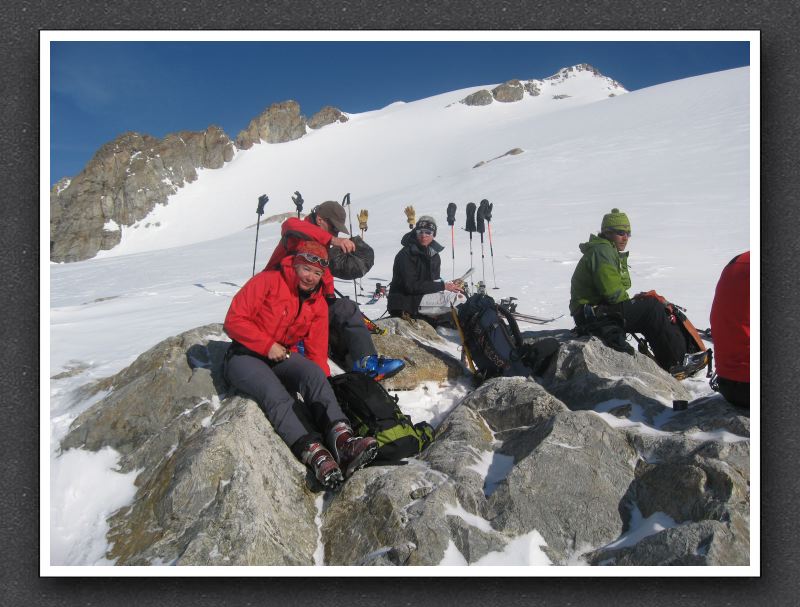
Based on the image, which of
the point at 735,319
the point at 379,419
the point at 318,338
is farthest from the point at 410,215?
the point at 735,319

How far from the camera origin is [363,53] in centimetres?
371

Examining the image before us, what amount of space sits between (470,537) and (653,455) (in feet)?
3.86

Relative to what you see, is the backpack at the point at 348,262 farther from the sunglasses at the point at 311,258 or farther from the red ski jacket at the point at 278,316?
the sunglasses at the point at 311,258

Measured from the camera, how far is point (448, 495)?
2.99m

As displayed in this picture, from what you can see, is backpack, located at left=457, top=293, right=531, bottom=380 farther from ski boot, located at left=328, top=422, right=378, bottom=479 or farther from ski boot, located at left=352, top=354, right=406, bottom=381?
ski boot, located at left=328, top=422, right=378, bottom=479

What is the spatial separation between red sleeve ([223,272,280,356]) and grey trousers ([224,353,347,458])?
0.11m

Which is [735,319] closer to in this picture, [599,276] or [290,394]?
[599,276]

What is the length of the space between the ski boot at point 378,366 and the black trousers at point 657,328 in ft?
7.85

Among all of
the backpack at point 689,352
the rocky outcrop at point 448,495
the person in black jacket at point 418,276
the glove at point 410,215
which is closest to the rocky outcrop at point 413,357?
the person in black jacket at point 418,276

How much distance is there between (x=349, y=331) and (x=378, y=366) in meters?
0.42

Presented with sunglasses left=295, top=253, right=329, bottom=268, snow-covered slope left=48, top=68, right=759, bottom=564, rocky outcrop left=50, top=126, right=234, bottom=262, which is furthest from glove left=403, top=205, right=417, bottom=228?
rocky outcrop left=50, top=126, right=234, bottom=262

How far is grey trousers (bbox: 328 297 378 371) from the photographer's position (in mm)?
4664

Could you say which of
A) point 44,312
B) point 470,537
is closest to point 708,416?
point 470,537

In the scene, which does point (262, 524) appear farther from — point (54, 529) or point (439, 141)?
point (439, 141)
